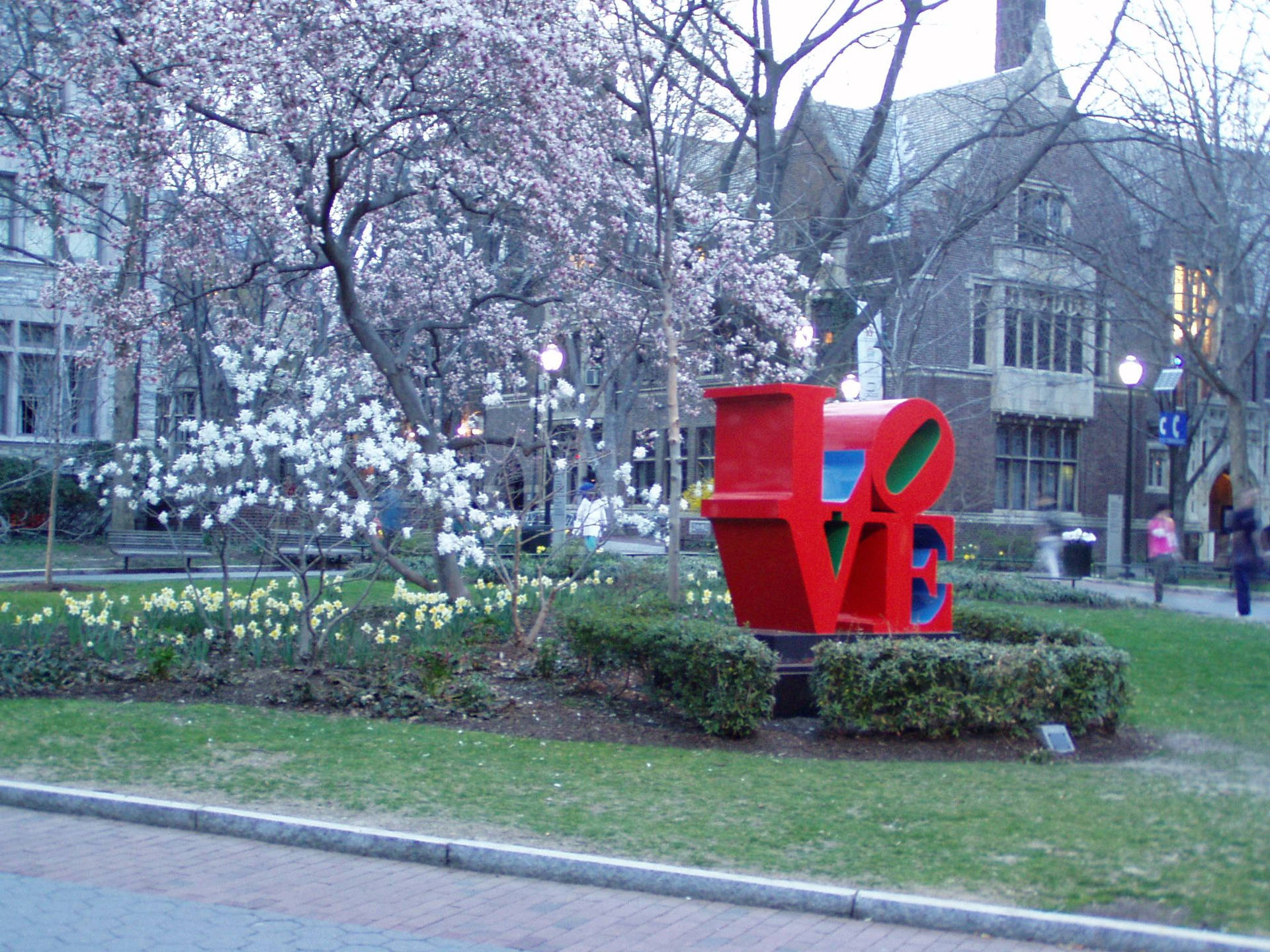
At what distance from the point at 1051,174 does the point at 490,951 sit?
103ft

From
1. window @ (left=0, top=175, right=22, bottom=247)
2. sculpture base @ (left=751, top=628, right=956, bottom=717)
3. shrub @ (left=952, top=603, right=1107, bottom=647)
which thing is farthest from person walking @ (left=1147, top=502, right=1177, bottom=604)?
window @ (left=0, top=175, right=22, bottom=247)

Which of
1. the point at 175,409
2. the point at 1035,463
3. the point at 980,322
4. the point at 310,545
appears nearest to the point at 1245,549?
the point at 310,545

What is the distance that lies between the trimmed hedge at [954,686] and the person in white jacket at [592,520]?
16.6 feet

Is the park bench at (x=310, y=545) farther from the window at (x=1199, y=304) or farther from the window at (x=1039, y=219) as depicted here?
the window at (x=1199, y=304)

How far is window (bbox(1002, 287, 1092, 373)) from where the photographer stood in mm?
31719

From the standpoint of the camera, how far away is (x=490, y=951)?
558 centimetres

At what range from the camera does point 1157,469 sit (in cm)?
3966

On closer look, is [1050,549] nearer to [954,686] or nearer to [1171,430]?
[1171,430]

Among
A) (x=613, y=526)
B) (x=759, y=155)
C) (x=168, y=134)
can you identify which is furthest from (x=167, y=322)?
(x=759, y=155)

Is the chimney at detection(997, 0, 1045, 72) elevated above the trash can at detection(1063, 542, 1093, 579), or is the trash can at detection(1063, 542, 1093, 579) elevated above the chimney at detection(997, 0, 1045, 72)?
the chimney at detection(997, 0, 1045, 72)

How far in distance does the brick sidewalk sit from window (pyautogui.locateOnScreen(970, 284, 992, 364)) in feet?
85.4

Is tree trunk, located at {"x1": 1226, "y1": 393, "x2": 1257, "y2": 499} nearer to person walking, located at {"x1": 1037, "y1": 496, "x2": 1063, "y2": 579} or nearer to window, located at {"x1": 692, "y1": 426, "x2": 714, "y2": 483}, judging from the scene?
person walking, located at {"x1": 1037, "y1": 496, "x2": 1063, "y2": 579}

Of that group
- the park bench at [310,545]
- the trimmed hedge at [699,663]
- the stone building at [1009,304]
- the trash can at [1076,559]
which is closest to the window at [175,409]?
the stone building at [1009,304]

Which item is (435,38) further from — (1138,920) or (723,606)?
(1138,920)
